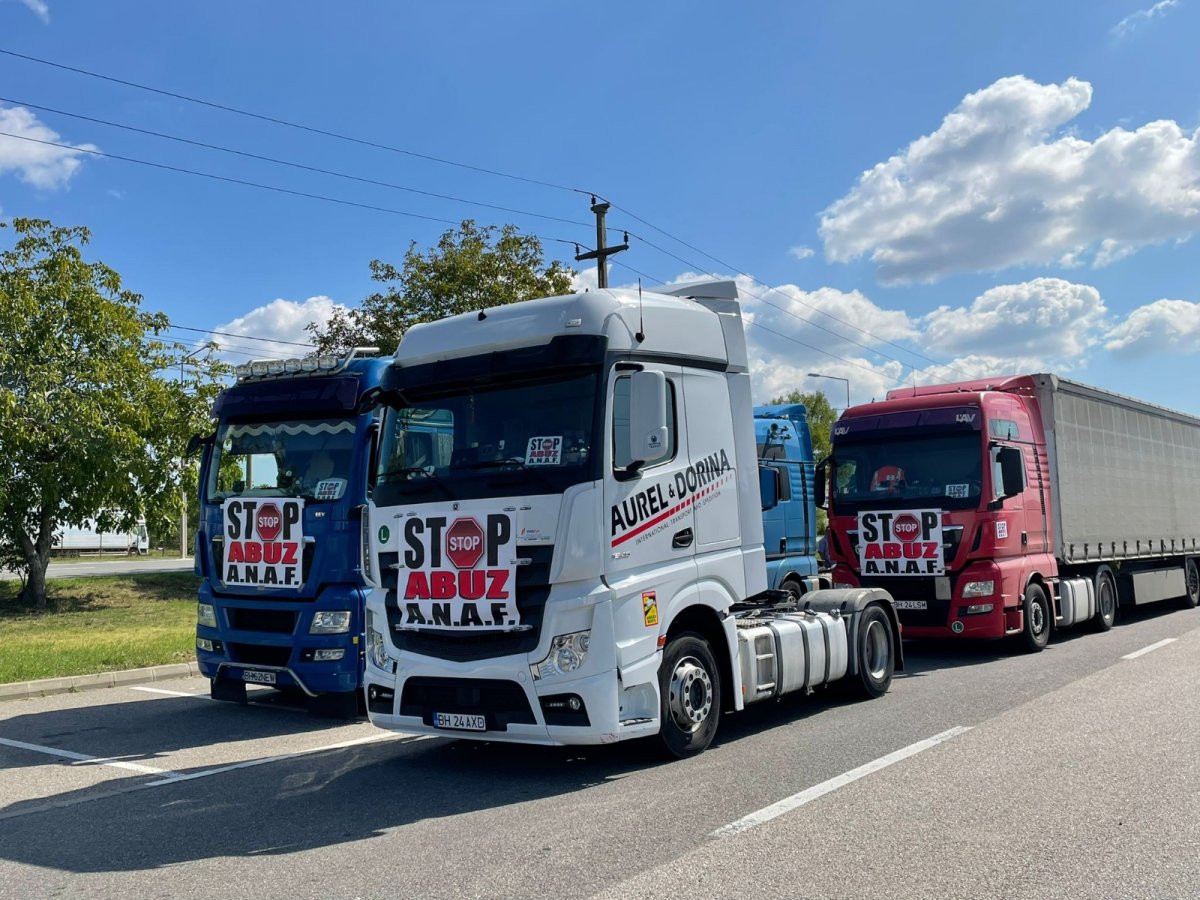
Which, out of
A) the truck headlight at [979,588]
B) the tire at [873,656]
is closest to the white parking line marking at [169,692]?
the tire at [873,656]

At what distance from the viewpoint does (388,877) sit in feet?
15.9

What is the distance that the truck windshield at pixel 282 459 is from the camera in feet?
30.4

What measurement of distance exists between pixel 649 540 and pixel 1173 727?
4.57 m

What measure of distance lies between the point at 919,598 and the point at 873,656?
289cm

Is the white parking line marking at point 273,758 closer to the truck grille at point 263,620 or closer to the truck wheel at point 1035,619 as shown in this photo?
the truck grille at point 263,620

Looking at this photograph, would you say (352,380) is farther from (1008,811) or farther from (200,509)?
(1008,811)

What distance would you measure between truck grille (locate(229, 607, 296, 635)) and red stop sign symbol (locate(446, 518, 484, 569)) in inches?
119

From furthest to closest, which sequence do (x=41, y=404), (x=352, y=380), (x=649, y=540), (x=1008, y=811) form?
1. (x=41, y=404)
2. (x=352, y=380)
3. (x=649, y=540)
4. (x=1008, y=811)

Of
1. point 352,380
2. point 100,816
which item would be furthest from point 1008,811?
point 352,380

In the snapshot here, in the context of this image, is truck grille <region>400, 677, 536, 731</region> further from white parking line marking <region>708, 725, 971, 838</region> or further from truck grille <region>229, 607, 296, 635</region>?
truck grille <region>229, 607, 296, 635</region>

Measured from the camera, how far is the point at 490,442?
6.89 metres

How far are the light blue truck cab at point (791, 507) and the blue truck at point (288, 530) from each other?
682 cm

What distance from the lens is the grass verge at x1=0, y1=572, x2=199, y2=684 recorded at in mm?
12336

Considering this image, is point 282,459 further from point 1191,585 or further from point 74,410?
point 1191,585
